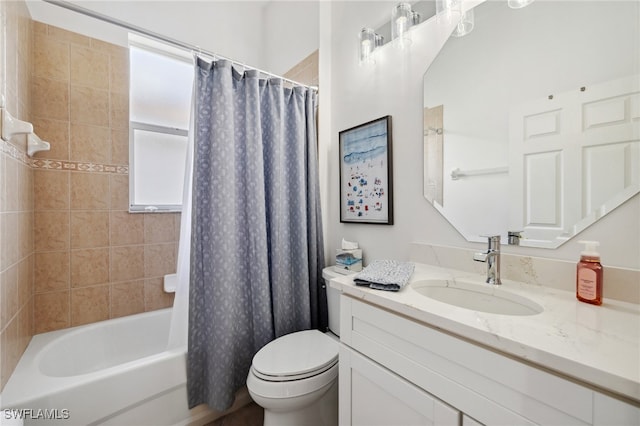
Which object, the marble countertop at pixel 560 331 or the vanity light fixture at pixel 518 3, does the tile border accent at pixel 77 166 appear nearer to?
the marble countertop at pixel 560 331

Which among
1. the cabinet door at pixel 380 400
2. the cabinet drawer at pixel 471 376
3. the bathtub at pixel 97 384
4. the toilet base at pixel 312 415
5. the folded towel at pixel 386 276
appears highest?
the folded towel at pixel 386 276

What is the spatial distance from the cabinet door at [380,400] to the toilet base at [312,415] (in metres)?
0.29

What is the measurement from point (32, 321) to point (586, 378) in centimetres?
238

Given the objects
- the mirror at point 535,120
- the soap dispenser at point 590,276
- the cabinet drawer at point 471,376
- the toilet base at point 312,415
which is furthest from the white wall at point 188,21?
the soap dispenser at point 590,276

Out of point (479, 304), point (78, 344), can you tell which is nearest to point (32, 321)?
point (78, 344)

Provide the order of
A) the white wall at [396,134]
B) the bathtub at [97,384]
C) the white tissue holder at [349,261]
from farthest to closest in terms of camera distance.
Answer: the white tissue holder at [349,261] → the bathtub at [97,384] → the white wall at [396,134]

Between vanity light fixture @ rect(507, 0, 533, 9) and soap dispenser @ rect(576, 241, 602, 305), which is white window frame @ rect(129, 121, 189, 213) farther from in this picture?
soap dispenser @ rect(576, 241, 602, 305)

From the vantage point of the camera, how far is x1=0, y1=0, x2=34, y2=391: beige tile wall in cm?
106

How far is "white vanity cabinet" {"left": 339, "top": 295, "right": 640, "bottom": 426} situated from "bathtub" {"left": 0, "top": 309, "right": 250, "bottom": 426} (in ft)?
2.90

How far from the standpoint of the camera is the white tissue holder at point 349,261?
153 centimetres

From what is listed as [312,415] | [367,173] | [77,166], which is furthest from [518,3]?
[77,166]

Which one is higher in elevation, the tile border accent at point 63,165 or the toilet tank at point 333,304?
the tile border accent at point 63,165

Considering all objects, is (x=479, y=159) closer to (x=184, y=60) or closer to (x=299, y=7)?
(x=299, y=7)

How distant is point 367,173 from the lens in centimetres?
154
